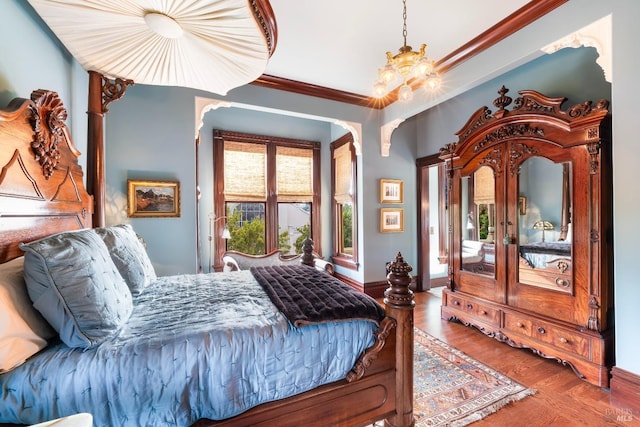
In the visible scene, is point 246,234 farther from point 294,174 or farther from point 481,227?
point 481,227

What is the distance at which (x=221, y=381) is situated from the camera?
1.13 metres

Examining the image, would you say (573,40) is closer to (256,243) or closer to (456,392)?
(456,392)

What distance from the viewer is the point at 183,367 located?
1.08 metres

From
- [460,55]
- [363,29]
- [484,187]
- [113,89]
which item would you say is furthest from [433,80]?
[113,89]

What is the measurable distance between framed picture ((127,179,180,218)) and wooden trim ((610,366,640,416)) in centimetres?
392

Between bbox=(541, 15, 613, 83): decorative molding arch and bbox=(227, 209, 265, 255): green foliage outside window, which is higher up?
bbox=(541, 15, 613, 83): decorative molding arch

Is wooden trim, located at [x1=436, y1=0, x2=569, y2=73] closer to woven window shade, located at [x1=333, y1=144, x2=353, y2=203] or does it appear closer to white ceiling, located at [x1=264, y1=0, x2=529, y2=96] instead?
white ceiling, located at [x1=264, y1=0, x2=529, y2=96]

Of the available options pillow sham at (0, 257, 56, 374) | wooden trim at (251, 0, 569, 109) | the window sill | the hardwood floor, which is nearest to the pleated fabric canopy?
pillow sham at (0, 257, 56, 374)

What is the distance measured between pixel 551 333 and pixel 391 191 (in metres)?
2.60

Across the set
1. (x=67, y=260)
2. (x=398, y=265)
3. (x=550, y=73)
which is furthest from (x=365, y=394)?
(x=550, y=73)

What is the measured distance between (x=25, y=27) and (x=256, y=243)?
347 centimetres

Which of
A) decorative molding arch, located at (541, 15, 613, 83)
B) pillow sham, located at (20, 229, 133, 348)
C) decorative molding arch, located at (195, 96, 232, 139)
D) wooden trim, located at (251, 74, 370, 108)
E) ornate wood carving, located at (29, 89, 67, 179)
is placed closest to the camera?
pillow sham, located at (20, 229, 133, 348)

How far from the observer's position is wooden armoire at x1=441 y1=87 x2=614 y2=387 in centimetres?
204

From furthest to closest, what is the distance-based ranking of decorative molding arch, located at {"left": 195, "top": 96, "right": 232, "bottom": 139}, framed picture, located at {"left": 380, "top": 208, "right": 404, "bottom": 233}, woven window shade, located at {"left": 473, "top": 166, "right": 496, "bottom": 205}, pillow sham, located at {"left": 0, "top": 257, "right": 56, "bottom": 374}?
1. framed picture, located at {"left": 380, "top": 208, "right": 404, "bottom": 233}
2. decorative molding arch, located at {"left": 195, "top": 96, "right": 232, "bottom": 139}
3. woven window shade, located at {"left": 473, "top": 166, "right": 496, "bottom": 205}
4. pillow sham, located at {"left": 0, "top": 257, "right": 56, "bottom": 374}
